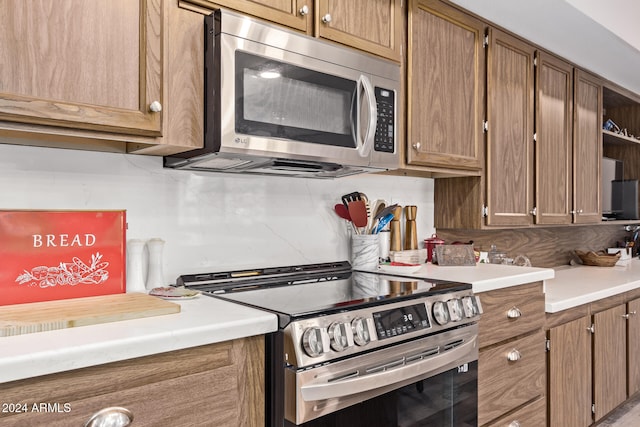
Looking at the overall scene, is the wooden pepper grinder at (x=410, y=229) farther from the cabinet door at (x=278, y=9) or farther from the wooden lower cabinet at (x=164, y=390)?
the wooden lower cabinet at (x=164, y=390)

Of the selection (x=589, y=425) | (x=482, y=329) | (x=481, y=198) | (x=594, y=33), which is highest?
(x=594, y=33)

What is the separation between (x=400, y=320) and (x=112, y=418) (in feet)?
2.69

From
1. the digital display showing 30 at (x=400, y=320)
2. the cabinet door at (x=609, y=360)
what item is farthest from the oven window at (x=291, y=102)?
the cabinet door at (x=609, y=360)

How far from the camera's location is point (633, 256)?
4621 millimetres

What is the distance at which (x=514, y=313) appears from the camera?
1984 mm

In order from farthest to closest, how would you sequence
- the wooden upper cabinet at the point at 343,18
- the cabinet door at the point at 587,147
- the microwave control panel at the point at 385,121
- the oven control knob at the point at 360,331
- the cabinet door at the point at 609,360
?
the cabinet door at the point at 587,147 < the cabinet door at the point at 609,360 < the microwave control panel at the point at 385,121 < the wooden upper cabinet at the point at 343,18 < the oven control knob at the point at 360,331

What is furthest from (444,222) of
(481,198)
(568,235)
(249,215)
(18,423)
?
(18,423)

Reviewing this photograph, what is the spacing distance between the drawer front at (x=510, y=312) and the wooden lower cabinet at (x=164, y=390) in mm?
1024

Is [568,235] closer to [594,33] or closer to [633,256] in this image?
[633,256]

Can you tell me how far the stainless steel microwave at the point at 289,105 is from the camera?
1.39 meters

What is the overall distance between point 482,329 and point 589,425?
1372mm

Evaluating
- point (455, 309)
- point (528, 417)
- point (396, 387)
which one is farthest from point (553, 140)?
point (396, 387)

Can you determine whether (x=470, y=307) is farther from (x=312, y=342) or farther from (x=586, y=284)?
(x=586, y=284)

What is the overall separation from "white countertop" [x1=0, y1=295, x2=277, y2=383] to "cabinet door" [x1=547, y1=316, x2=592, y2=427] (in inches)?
67.7
